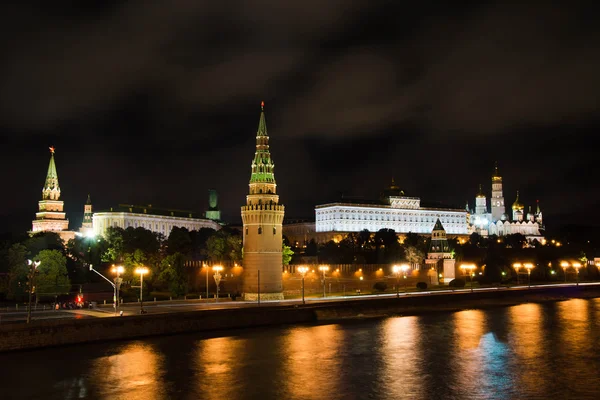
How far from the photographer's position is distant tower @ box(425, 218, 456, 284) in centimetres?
10156

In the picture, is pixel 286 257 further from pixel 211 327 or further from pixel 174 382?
pixel 174 382

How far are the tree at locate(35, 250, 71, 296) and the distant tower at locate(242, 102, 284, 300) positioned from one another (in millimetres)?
18327

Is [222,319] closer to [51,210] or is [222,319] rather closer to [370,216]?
[51,210]

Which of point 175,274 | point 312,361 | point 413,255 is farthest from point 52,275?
point 413,255

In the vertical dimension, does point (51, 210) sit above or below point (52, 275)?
above

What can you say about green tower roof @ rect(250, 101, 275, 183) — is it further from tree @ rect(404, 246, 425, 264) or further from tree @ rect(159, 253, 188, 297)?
tree @ rect(404, 246, 425, 264)

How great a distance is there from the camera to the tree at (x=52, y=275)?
68.8 m

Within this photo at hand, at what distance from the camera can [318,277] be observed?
84.2m

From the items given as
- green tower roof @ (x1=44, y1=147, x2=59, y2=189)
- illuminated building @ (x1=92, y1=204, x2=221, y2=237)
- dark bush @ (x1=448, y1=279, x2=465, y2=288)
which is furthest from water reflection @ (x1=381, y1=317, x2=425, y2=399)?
illuminated building @ (x1=92, y1=204, x2=221, y2=237)

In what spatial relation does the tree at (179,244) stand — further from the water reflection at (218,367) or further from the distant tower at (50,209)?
the water reflection at (218,367)

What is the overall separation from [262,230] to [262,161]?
7230 millimetres

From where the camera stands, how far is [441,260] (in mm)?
102750

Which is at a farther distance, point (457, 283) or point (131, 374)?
point (457, 283)

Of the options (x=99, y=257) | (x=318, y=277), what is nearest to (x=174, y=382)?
(x=318, y=277)
